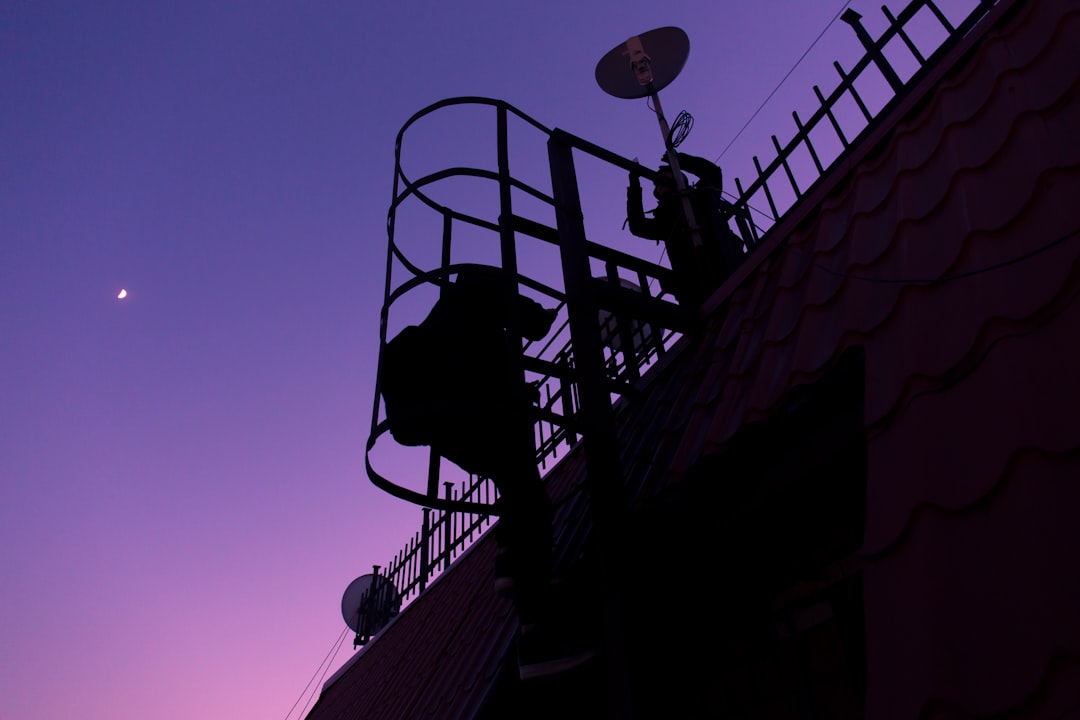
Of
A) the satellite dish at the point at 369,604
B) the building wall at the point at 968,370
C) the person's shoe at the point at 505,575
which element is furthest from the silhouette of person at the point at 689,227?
the satellite dish at the point at 369,604

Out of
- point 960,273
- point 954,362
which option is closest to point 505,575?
point 954,362

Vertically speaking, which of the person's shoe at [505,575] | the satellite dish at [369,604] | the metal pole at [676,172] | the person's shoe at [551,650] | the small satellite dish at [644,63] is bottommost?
the person's shoe at [551,650]

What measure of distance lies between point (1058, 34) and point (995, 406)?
170 cm

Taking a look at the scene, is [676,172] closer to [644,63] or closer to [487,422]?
[644,63]

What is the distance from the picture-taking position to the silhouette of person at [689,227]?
17.0ft

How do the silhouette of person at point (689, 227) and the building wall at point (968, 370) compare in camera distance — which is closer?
the building wall at point (968, 370)

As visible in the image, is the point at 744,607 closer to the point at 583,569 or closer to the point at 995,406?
the point at 583,569

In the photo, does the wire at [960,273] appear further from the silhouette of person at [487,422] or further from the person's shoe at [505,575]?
the person's shoe at [505,575]

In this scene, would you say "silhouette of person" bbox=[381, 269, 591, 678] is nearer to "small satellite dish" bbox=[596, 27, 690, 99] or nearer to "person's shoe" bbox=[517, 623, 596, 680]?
"person's shoe" bbox=[517, 623, 596, 680]

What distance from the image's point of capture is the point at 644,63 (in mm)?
6492

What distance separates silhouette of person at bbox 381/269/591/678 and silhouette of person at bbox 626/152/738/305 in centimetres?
189

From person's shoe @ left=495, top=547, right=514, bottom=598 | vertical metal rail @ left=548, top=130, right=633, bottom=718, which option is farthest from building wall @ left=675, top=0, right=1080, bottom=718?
person's shoe @ left=495, top=547, right=514, bottom=598

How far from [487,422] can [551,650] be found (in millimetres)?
1181

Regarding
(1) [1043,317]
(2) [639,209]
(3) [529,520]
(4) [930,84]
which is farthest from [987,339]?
(2) [639,209]
